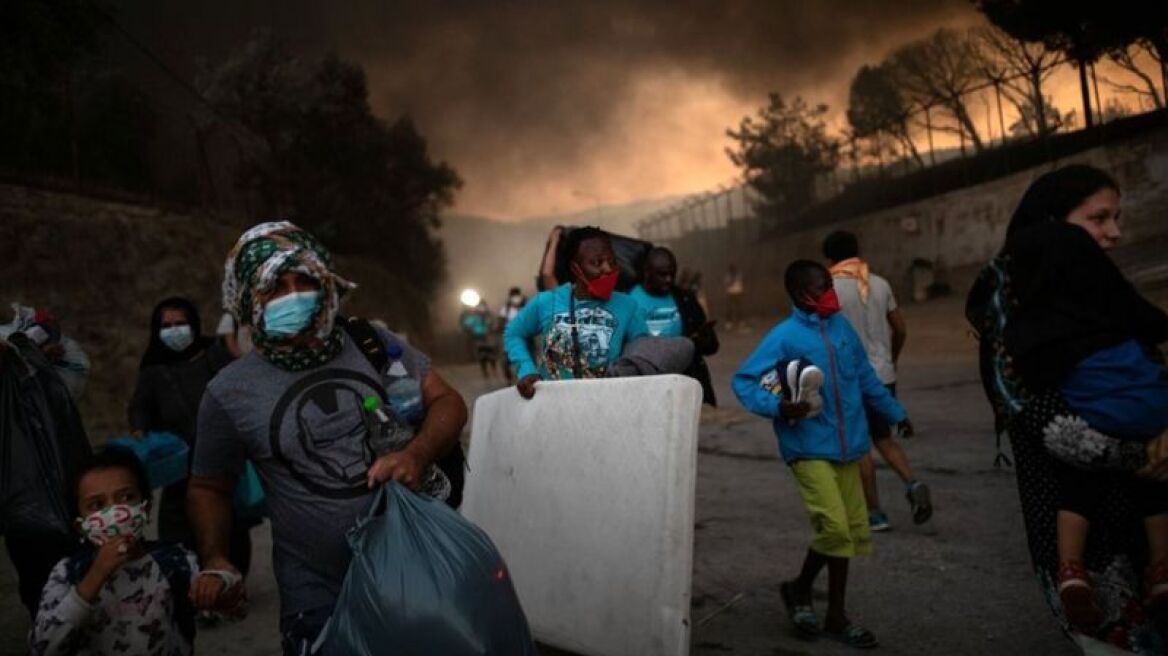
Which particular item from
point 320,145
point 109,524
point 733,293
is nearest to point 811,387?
point 109,524

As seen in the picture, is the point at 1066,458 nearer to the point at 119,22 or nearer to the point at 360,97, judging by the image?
the point at 119,22

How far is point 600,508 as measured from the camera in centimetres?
312

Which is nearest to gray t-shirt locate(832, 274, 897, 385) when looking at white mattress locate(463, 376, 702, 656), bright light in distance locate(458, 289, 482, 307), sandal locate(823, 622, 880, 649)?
sandal locate(823, 622, 880, 649)

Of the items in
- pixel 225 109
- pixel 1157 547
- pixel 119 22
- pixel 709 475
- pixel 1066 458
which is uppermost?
pixel 225 109

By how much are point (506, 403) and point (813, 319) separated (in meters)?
1.50

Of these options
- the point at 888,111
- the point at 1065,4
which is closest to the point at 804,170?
the point at 888,111

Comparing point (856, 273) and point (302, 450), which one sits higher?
point (856, 273)

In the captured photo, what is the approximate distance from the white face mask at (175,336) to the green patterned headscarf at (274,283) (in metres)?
2.60

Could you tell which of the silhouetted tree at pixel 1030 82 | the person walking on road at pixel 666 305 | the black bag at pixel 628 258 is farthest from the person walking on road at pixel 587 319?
the silhouetted tree at pixel 1030 82

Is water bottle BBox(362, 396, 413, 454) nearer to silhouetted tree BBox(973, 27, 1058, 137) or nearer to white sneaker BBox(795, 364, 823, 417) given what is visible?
white sneaker BBox(795, 364, 823, 417)

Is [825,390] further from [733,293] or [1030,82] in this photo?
[733,293]

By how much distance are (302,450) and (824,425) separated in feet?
7.77

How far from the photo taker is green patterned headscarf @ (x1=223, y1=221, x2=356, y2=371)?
215 cm

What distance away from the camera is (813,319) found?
12.8 ft
